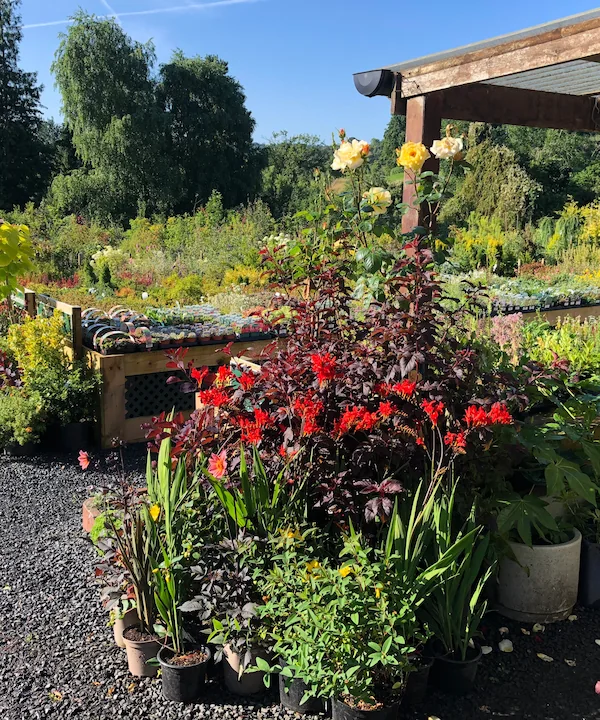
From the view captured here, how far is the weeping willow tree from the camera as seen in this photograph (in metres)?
16.9

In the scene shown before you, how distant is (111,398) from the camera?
4.57 m

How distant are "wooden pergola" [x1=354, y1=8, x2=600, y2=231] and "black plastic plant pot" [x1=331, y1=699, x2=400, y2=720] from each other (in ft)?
6.56

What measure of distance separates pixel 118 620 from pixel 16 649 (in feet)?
1.45

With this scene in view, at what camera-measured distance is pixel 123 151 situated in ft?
70.2

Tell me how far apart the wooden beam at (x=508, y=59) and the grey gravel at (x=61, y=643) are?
2.40 meters

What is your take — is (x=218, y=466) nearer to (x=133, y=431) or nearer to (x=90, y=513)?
(x=90, y=513)

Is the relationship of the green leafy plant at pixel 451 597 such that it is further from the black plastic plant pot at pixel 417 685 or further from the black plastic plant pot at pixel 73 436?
the black plastic plant pot at pixel 73 436

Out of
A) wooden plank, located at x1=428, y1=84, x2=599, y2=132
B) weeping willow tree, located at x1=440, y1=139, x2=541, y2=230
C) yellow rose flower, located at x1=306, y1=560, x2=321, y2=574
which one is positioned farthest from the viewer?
weeping willow tree, located at x1=440, y1=139, x2=541, y2=230

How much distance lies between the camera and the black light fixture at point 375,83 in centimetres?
300

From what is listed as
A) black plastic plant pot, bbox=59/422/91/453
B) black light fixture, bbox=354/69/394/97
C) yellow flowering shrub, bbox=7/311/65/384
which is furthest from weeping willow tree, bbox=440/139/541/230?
black light fixture, bbox=354/69/394/97

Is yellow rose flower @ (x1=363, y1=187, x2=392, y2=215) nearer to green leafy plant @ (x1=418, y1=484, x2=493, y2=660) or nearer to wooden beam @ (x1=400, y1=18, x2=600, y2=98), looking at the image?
wooden beam @ (x1=400, y1=18, x2=600, y2=98)

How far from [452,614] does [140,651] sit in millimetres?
1022

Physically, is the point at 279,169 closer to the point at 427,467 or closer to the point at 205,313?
the point at 205,313

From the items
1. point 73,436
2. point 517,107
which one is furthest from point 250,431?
point 73,436
